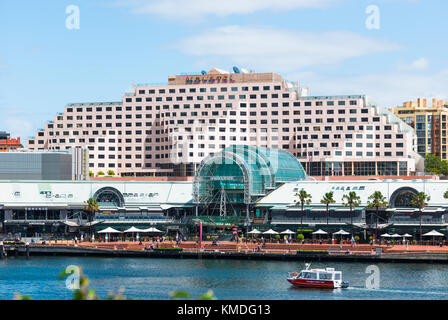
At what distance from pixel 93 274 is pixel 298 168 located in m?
84.5

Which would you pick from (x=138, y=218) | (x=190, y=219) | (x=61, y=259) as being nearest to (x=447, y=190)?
(x=190, y=219)

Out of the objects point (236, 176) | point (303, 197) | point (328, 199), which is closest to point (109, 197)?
point (236, 176)

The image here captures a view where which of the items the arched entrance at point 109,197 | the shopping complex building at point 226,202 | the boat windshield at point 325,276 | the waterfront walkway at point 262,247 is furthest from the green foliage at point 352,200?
the boat windshield at point 325,276

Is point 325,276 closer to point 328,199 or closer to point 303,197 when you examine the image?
point 328,199

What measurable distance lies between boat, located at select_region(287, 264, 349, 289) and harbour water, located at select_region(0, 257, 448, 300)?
114 cm

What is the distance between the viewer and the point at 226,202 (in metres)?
175

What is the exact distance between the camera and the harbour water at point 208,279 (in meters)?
98.6

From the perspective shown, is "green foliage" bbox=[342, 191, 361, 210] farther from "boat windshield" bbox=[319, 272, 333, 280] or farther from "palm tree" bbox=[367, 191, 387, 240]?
"boat windshield" bbox=[319, 272, 333, 280]

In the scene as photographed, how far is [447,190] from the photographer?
16338 cm

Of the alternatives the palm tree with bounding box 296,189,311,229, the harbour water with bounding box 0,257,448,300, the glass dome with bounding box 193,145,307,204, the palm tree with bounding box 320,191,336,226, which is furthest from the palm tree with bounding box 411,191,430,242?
the glass dome with bounding box 193,145,307,204

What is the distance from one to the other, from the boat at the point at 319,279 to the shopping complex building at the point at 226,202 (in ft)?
174

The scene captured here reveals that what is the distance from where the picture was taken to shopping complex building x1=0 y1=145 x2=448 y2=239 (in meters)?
163
